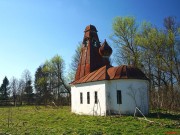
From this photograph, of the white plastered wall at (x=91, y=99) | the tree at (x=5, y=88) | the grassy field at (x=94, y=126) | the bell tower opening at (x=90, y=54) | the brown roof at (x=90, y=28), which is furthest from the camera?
the tree at (x=5, y=88)

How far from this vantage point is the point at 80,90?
28.8 meters

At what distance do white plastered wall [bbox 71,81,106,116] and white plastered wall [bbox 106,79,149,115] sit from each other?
23.7 inches

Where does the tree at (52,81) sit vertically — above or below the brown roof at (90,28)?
below

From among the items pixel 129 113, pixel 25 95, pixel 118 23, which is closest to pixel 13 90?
pixel 25 95

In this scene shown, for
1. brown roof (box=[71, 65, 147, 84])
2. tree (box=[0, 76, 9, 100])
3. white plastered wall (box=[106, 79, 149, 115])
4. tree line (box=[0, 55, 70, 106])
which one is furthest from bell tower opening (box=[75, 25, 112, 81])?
tree (box=[0, 76, 9, 100])

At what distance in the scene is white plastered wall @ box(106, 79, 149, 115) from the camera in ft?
78.7

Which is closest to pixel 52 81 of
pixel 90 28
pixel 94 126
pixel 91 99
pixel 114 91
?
pixel 90 28

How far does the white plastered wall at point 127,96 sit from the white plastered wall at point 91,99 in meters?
0.60

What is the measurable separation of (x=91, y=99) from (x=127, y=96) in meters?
4.16

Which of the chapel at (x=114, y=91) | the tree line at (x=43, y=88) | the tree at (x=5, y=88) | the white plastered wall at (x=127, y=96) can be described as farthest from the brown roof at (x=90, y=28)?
the tree at (x=5, y=88)

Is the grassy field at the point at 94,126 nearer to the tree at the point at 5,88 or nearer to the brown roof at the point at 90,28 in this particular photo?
the brown roof at the point at 90,28

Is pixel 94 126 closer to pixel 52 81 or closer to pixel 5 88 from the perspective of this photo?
pixel 52 81

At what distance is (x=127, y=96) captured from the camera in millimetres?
24078

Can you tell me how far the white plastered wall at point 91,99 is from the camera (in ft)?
81.6
